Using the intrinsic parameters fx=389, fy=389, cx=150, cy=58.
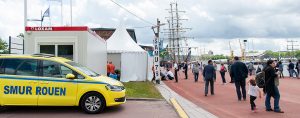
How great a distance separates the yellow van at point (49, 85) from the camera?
1058 cm

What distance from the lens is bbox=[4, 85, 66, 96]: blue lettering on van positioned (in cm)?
1057

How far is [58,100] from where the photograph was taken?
419 inches

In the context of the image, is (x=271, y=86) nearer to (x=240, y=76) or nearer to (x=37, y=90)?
(x=240, y=76)

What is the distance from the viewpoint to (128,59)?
89.1 feet

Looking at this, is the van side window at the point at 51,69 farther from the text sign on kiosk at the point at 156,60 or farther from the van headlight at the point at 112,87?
the text sign on kiosk at the point at 156,60

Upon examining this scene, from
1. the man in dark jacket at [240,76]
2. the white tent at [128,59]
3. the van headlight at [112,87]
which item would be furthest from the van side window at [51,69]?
the white tent at [128,59]

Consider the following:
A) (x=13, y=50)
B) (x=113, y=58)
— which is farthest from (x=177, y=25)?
(x=13, y=50)

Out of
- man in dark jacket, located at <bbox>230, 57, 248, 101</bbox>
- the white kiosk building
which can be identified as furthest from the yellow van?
man in dark jacket, located at <bbox>230, 57, 248, 101</bbox>

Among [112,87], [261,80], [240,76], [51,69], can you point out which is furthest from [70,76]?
[240,76]

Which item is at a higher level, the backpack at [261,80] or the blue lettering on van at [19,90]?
the backpack at [261,80]

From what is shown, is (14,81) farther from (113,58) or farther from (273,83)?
(113,58)

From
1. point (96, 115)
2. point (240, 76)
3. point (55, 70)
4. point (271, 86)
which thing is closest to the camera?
point (96, 115)

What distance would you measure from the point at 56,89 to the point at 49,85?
218 mm

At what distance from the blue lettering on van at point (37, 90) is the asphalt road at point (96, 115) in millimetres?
579
